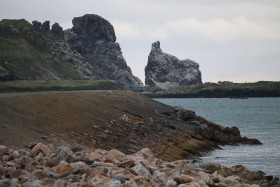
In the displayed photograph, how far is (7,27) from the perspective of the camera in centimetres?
17262

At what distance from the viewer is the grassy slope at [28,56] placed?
132 m

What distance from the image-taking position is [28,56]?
492 ft

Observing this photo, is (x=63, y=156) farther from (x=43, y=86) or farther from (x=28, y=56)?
(x=28, y=56)

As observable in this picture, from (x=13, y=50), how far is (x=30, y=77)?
23.8 m

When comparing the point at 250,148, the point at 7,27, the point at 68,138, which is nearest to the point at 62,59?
the point at 7,27

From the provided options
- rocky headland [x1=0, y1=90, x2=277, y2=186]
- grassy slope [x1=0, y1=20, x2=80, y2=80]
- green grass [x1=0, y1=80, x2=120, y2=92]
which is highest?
grassy slope [x1=0, y1=20, x2=80, y2=80]

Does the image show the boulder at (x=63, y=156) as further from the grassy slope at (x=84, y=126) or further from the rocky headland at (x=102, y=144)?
the grassy slope at (x=84, y=126)

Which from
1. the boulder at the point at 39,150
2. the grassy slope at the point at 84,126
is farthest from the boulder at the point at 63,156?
the grassy slope at the point at 84,126

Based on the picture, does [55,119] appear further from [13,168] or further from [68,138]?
[13,168]

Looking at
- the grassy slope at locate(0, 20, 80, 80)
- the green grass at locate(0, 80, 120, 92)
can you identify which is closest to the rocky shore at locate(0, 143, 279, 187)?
the green grass at locate(0, 80, 120, 92)

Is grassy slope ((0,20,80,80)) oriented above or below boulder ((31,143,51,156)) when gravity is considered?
above

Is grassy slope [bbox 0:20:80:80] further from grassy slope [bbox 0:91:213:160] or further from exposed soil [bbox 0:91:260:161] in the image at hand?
grassy slope [bbox 0:91:213:160]

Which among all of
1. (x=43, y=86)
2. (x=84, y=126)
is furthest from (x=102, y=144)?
(x=43, y=86)

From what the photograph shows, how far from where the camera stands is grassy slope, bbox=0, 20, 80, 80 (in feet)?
432
